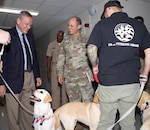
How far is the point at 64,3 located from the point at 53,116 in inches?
116

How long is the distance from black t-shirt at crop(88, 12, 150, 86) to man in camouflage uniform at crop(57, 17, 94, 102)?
102cm

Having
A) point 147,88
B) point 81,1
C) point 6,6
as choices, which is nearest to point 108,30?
point 147,88

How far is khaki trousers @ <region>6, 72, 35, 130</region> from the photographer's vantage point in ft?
7.37

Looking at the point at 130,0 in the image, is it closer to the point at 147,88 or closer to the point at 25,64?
the point at 147,88

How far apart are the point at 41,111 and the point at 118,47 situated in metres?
1.06

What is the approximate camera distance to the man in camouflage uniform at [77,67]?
261 cm

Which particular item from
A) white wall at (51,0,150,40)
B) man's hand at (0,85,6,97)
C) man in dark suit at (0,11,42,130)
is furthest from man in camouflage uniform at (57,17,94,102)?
white wall at (51,0,150,40)

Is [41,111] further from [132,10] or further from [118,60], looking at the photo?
[132,10]

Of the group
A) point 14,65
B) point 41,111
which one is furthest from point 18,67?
point 41,111

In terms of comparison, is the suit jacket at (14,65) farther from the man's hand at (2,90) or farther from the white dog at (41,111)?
the white dog at (41,111)

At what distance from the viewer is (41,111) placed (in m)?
1.99

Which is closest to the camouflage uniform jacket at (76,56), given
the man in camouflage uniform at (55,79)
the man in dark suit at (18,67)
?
the man in dark suit at (18,67)

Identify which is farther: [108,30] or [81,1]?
[81,1]

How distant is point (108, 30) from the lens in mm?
1538
